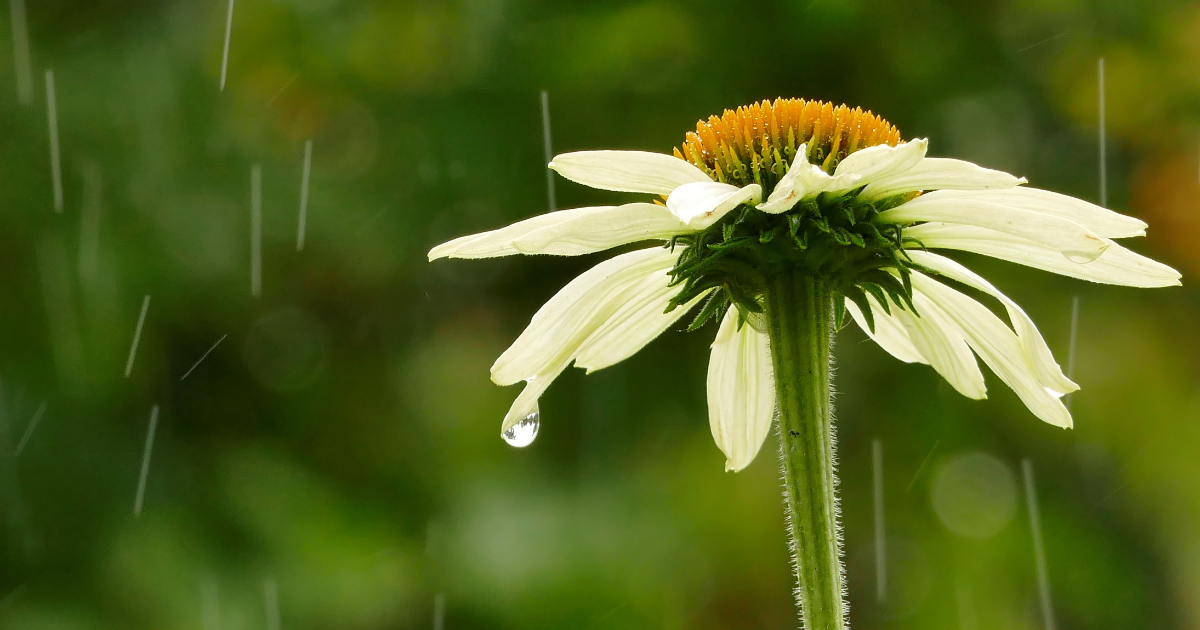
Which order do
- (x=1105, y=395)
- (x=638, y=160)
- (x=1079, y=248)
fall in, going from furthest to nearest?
(x=1105, y=395) → (x=638, y=160) → (x=1079, y=248)

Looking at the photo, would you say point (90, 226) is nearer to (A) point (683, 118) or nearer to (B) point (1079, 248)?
(A) point (683, 118)

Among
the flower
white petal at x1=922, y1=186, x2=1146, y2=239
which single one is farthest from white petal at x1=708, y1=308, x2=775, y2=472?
white petal at x1=922, y1=186, x2=1146, y2=239

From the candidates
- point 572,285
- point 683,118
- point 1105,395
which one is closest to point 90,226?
point 683,118

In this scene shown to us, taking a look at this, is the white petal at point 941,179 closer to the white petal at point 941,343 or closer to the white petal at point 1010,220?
the white petal at point 1010,220

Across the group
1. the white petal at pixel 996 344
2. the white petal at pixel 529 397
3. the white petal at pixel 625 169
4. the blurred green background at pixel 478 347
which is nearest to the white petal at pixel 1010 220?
the white petal at pixel 996 344

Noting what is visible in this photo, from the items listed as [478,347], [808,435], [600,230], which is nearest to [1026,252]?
[808,435]

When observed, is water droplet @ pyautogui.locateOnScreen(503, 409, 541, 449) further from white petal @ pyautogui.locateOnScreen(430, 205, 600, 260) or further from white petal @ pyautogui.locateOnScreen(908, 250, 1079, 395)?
white petal @ pyautogui.locateOnScreen(908, 250, 1079, 395)
